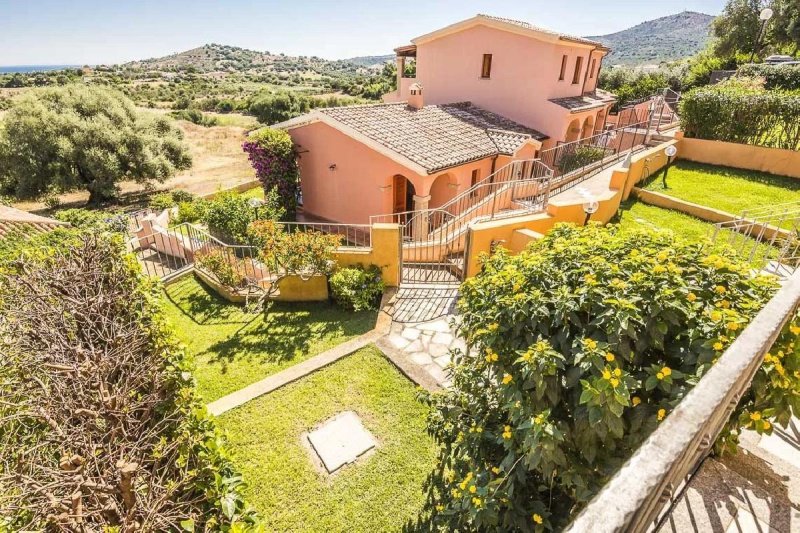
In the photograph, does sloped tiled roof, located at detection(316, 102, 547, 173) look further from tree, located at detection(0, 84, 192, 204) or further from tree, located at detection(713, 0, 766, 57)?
tree, located at detection(713, 0, 766, 57)

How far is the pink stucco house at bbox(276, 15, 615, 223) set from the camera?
14.1 m

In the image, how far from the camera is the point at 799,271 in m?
2.33

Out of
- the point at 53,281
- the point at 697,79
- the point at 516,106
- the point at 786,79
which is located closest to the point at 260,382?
the point at 53,281

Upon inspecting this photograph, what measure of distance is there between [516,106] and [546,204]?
10.5 m

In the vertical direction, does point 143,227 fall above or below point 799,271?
below

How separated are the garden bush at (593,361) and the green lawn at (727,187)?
14.0m

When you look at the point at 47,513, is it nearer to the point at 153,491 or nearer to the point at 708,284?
the point at 153,491

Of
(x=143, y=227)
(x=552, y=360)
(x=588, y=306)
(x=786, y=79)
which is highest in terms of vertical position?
(x=786, y=79)

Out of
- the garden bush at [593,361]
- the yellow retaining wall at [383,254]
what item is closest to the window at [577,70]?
the yellow retaining wall at [383,254]

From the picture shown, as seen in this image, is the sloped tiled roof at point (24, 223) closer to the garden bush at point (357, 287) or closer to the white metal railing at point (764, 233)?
the garden bush at point (357, 287)

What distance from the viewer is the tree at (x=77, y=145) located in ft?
83.1

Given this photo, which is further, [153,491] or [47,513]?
[153,491]

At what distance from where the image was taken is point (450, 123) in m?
16.6

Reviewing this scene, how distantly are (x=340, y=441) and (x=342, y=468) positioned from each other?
45 centimetres
